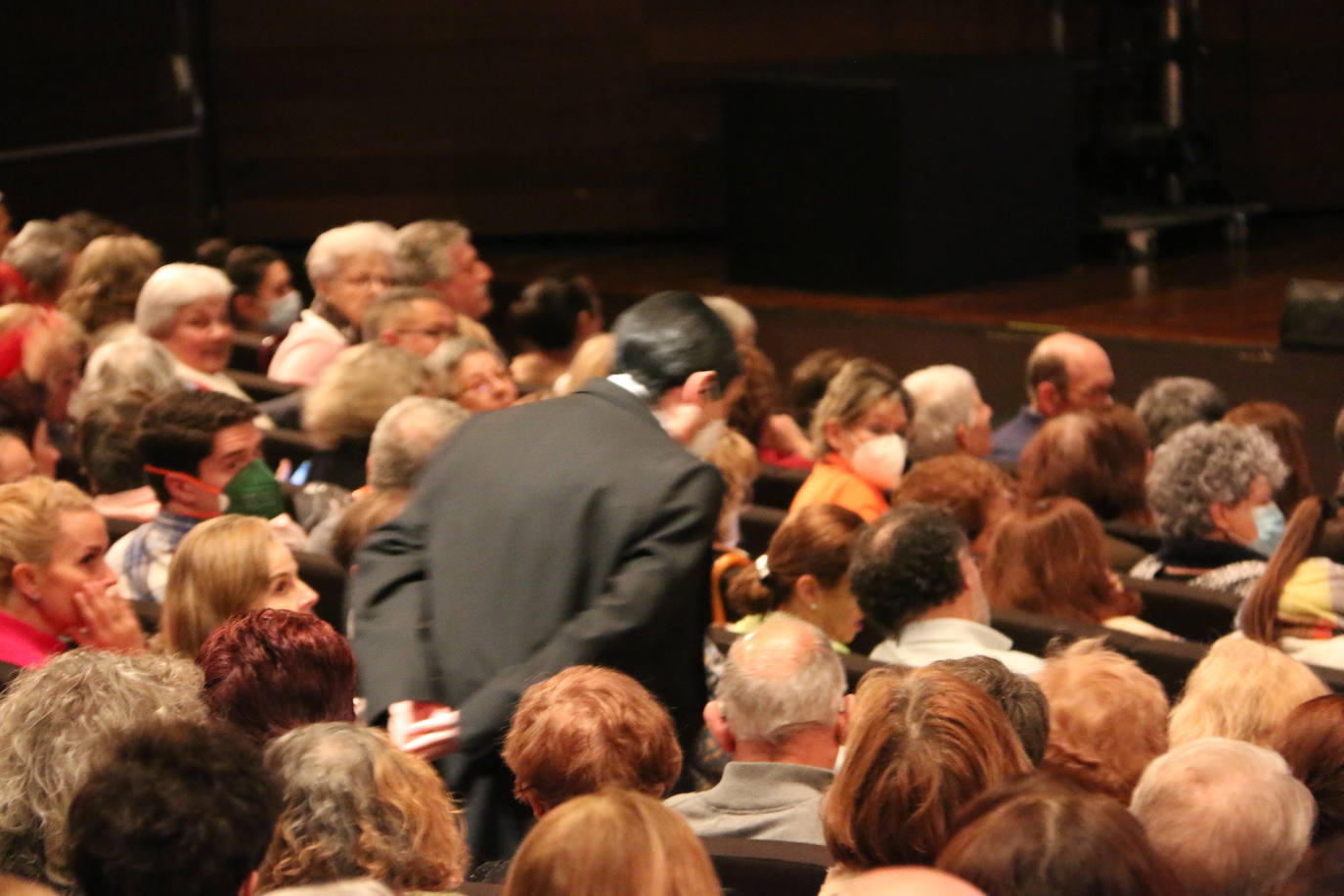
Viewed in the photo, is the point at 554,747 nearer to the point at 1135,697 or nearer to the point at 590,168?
the point at 1135,697

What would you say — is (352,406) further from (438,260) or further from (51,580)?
(438,260)

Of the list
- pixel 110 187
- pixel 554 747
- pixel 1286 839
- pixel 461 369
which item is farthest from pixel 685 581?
pixel 110 187

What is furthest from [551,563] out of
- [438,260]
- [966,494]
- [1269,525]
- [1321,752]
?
[438,260]

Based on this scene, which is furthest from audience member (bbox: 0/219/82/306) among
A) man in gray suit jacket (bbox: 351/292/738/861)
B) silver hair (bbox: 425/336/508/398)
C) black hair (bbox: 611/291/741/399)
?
black hair (bbox: 611/291/741/399)

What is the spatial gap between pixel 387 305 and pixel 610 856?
3806 millimetres

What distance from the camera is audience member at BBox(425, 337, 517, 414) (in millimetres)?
4621

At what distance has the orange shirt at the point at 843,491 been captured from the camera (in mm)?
4527

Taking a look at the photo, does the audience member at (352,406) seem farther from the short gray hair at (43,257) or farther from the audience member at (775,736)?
the short gray hair at (43,257)

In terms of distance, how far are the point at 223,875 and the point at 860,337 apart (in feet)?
21.3

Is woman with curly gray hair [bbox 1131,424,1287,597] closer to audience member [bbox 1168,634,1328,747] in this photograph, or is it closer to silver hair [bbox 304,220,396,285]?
audience member [bbox 1168,634,1328,747]

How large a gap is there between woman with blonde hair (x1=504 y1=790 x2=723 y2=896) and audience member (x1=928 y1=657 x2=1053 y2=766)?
798 mm

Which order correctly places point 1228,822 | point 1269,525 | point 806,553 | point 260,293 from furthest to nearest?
point 260,293 < point 1269,525 < point 806,553 < point 1228,822

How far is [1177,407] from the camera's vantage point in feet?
17.0

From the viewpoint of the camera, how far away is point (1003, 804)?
174 cm
